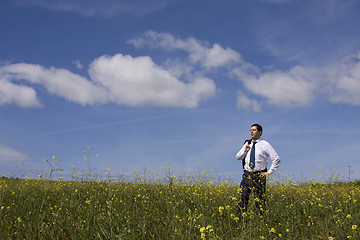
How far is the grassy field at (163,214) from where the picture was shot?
3891 millimetres

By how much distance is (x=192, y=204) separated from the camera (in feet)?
25.6


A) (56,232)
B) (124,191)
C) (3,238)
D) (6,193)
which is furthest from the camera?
(124,191)

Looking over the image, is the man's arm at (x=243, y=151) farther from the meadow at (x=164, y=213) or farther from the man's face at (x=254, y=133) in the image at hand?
the meadow at (x=164, y=213)

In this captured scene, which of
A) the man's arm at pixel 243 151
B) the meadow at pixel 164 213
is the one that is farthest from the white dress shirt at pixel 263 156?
the meadow at pixel 164 213

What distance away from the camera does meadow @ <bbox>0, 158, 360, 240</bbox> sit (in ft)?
12.8

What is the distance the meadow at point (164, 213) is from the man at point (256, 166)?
328 millimetres

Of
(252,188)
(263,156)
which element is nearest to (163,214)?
(252,188)

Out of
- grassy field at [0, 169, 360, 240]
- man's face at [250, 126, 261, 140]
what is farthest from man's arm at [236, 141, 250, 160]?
grassy field at [0, 169, 360, 240]

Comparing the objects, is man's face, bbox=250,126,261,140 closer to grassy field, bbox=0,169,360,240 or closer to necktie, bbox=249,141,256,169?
necktie, bbox=249,141,256,169

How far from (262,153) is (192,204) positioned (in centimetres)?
232

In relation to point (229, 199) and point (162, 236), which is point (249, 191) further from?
point (162, 236)

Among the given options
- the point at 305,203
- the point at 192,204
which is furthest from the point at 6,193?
the point at 305,203

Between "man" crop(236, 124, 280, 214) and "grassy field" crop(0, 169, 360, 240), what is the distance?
1.07 feet

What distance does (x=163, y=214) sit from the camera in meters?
6.03
